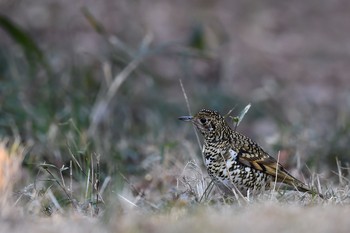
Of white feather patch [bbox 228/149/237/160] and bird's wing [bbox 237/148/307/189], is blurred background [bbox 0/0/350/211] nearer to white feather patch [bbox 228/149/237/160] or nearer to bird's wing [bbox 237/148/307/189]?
bird's wing [bbox 237/148/307/189]

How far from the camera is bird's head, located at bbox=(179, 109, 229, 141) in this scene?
20.5 ft

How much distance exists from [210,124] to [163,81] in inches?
167

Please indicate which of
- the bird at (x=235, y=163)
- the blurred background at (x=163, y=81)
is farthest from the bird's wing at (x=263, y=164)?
the blurred background at (x=163, y=81)

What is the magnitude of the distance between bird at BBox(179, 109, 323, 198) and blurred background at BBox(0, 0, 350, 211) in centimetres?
54

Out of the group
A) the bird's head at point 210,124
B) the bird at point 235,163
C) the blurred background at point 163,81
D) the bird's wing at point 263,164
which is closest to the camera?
the bird at point 235,163

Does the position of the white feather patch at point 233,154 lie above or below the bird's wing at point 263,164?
above

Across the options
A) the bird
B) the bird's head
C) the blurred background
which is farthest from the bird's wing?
the blurred background

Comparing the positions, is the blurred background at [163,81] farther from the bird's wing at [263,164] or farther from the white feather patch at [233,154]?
the white feather patch at [233,154]

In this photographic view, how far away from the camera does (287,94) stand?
1151 cm

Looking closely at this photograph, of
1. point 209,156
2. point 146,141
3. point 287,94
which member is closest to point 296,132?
point 146,141

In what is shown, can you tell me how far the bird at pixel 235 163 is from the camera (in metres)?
5.91

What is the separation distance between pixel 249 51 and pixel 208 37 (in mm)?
2269

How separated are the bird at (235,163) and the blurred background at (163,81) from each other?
538 millimetres

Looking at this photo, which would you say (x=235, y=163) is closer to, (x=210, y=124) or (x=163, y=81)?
(x=210, y=124)
